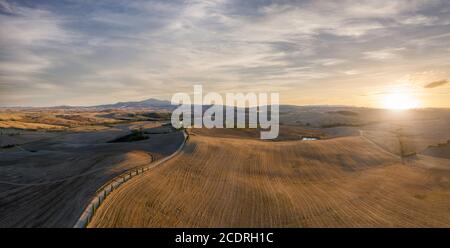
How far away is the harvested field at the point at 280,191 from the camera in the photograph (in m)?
18.7

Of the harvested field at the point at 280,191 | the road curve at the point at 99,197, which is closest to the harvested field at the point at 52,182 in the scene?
the road curve at the point at 99,197

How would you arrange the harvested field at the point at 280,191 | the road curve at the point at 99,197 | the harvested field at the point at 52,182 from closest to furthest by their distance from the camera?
the road curve at the point at 99,197 → the harvested field at the point at 280,191 → the harvested field at the point at 52,182

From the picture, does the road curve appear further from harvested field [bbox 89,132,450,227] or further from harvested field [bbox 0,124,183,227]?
harvested field [bbox 0,124,183,227]

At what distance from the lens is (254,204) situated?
21.4 m

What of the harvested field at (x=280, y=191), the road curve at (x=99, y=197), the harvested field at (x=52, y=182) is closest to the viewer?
the road curve at (x=99, y=197)

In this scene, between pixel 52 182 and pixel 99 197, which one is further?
pixel 52 182

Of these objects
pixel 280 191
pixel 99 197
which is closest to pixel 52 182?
pixel 99 197

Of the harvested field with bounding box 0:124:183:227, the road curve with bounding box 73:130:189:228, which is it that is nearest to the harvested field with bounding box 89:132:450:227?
the road curve with bounding box 73:130:189:228

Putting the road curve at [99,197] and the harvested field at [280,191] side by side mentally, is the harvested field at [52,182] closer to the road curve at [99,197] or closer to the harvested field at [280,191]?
the road curve at [99,197]

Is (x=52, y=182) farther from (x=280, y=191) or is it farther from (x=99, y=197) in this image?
(x=280, y=191)

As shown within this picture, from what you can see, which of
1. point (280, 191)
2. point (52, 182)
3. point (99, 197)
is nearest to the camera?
point (99, 197)

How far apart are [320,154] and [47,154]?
1353 inches

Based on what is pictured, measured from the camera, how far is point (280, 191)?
24547 mm
